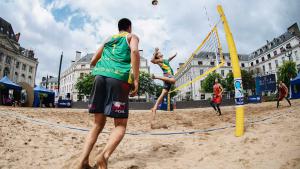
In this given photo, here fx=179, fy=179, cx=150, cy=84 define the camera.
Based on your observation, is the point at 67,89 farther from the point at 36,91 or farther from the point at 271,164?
the point at 271,164

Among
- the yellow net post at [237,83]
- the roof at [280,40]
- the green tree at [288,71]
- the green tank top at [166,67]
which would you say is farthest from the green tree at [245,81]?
the yellow net post at [237,83]

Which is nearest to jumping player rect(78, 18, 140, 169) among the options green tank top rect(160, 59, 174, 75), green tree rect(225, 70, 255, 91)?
green tank top rect(160, 59, 174, 75)

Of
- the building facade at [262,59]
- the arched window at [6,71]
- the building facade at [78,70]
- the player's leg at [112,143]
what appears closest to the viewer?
the player's leg at [112,143]

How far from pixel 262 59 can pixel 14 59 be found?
64.8 m

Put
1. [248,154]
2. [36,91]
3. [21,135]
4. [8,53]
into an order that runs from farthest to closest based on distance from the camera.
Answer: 1. [8,53]
2. [36,91]
3. [21,135]
4. [248,154]

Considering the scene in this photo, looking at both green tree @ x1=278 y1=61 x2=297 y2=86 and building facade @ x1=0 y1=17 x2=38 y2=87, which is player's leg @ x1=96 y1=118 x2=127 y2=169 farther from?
building facade @ x1=0 y1=17 x2=38 y2=87

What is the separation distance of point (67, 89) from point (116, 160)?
65374mm

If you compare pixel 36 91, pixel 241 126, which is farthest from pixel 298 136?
pixel 36 91

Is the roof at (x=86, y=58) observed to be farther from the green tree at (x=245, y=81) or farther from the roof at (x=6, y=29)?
the green tree at (x=245, y=81)

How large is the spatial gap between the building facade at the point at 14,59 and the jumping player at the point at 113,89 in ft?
150

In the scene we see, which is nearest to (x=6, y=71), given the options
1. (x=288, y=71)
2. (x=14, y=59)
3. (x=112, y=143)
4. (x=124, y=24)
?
(x=14, y=59)

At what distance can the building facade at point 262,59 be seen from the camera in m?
41.8

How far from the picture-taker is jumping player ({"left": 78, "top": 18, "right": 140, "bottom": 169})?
2.01m

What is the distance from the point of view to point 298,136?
253 centimetres
